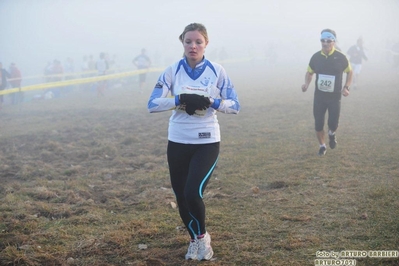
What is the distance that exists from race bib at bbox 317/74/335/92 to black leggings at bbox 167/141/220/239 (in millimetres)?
4677

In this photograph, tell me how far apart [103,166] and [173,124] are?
485cm

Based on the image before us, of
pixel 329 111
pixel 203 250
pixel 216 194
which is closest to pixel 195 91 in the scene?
pixel 203 250

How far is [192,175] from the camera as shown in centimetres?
420

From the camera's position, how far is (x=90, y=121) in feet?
48.1

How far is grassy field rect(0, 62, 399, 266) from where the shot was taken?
184 inches

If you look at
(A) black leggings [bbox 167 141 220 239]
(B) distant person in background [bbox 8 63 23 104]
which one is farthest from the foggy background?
(A) black leggings [bbox 167 141 220 239]

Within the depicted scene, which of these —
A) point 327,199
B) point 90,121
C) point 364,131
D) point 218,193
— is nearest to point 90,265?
point 218,193

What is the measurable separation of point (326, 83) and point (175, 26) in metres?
76.6

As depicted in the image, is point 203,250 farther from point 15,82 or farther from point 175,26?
point 175,26

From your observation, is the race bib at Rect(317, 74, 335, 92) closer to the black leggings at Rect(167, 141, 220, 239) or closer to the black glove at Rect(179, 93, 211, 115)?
the black leggings at Rect(167, 141, 220, 239)

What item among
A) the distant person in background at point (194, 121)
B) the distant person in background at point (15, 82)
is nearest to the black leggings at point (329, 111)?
the distant person in background at point (194, 121)

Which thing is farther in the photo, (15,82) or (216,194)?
(15,82)

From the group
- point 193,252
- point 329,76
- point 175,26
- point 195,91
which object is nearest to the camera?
point 195,91

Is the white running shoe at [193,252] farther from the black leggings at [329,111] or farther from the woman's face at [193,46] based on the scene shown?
the black leggings at [329,111]
